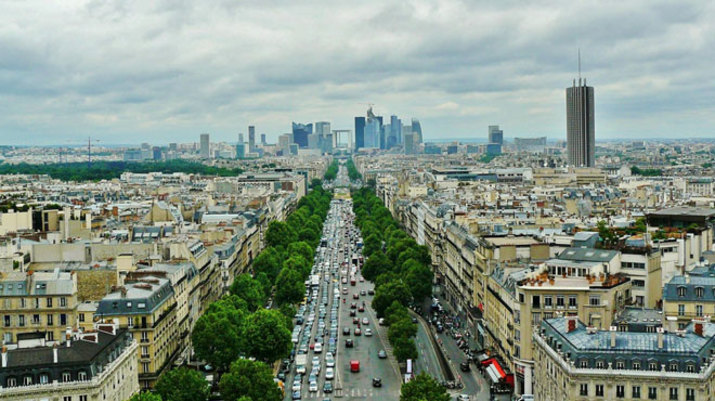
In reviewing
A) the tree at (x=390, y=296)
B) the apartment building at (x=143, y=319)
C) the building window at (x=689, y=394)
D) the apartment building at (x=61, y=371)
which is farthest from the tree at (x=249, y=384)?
the tree at (x=390, y=296)

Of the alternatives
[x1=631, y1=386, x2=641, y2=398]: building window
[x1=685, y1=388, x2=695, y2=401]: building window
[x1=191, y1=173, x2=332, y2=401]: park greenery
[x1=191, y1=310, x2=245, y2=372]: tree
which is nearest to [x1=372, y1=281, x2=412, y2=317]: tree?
[x1=191, y1=173, x2=332, y2=401]: park greenery

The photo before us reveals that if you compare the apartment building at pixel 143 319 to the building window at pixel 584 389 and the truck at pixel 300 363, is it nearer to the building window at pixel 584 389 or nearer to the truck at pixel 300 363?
the truck at pixel 300 363

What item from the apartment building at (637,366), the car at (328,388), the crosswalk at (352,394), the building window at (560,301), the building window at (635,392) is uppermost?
the building window at (560,301)

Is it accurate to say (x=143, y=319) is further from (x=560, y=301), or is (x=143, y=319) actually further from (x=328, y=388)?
(x=560, y=301)

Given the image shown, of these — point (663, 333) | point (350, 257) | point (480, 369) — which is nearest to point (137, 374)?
point (480, 369)

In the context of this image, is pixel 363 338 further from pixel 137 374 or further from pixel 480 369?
pixel 137 374

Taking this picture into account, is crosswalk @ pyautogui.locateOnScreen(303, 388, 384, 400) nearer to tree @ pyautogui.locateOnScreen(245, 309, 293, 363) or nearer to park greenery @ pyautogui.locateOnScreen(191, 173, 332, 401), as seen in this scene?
park greenery @ pyautogui.locateOnScreen(191, 173, 332, 401)

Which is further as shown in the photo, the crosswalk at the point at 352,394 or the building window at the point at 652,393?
the crosswalk at the point at 352,394
